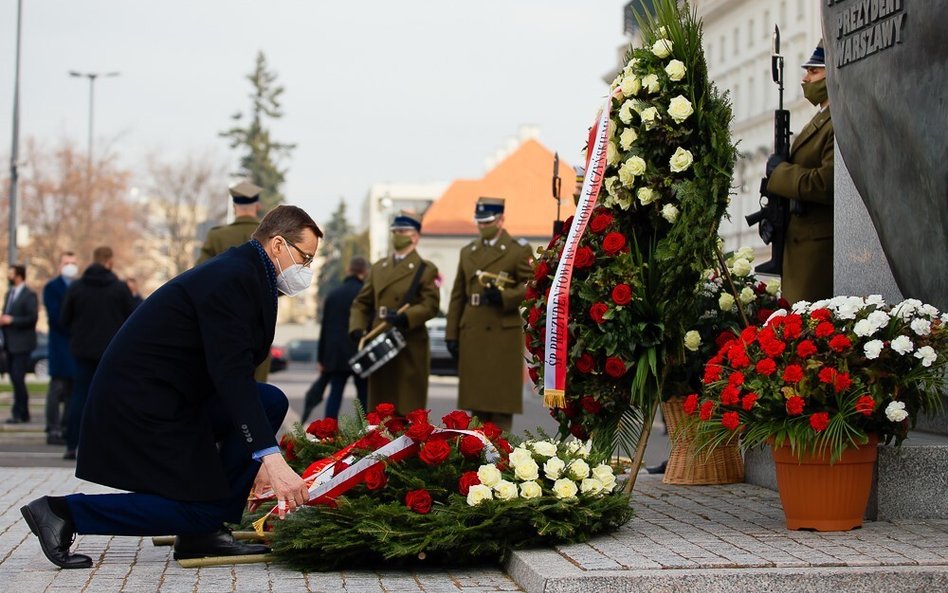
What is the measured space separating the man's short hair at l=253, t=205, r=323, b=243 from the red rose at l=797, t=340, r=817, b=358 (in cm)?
211

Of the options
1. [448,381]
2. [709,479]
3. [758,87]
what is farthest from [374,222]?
[709,479]

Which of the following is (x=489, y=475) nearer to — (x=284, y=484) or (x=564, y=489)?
(x=564, y=489)

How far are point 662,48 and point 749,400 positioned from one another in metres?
1.98

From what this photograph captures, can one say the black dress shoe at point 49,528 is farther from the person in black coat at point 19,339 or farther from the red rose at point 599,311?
the person in black coat at point 19,339

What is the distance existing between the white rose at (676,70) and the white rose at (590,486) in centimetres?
205

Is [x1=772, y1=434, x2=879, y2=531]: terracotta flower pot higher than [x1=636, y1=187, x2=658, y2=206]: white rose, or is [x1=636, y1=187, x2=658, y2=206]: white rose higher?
[x1=636, y1=187, x2=658, y2=206]: white rose

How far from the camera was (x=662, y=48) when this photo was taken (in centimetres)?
784

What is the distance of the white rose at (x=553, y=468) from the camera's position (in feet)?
22.7

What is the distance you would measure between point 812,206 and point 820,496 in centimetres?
276

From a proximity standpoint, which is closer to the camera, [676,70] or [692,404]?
[692,404]

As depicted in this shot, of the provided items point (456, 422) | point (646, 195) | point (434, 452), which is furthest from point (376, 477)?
point (646, 195)

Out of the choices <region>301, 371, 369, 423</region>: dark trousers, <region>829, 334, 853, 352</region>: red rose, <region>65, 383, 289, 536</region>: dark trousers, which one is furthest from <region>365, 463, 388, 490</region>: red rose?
<region>301, 371, 369, 423</region>: dark trousers

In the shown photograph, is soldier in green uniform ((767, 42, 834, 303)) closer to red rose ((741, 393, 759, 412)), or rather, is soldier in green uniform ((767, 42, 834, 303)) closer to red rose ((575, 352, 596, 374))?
red rose ((575, 352, 596, 374))

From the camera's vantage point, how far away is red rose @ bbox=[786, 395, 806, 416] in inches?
263
